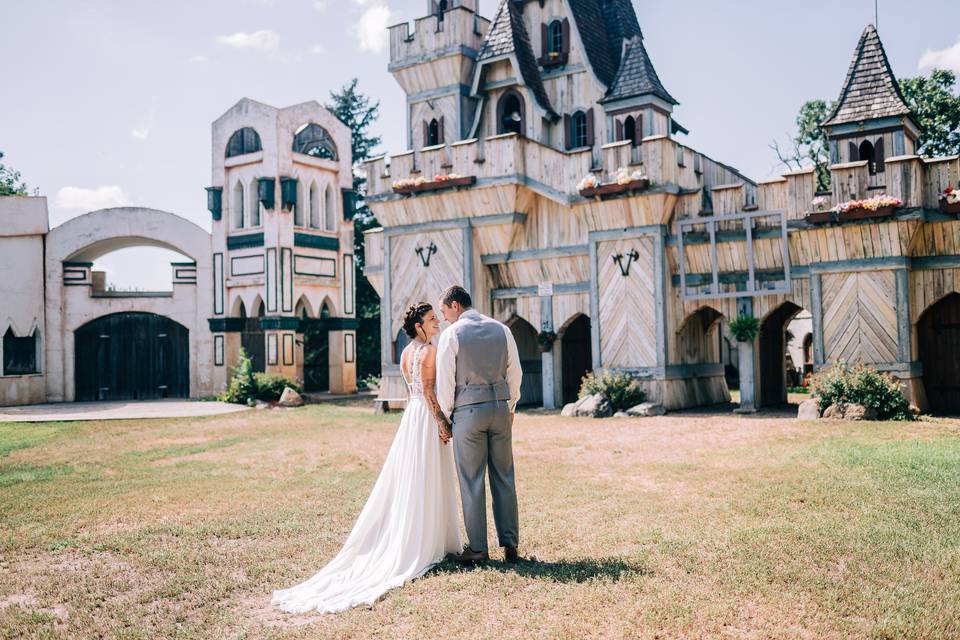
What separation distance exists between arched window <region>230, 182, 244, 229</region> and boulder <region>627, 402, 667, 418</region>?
15872 mm

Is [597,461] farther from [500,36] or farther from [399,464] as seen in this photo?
[500,36]

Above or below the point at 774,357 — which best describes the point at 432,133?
above

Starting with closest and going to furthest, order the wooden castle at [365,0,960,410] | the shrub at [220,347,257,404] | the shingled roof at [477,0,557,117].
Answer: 1. the wooden castle at [365,0,960,410]
2. the shingled roof at [477,0,557,117]
3. the shrub at [220,347,257,404]

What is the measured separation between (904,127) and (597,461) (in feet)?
34.4

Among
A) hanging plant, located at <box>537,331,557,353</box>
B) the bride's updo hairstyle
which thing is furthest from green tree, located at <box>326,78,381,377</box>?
the bride's updo hairstyle

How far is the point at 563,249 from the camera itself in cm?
2094

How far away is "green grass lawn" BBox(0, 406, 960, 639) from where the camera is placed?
18.2ft

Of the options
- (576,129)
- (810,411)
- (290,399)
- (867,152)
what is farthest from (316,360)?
(867,152)

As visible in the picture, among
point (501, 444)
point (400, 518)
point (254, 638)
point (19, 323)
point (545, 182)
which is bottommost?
point (254, 638)

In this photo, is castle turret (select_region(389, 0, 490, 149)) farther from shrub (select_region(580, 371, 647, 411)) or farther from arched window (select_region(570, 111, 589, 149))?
shrub (select_region(580, 371, 647, 411))

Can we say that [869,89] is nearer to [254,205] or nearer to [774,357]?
[774,357]

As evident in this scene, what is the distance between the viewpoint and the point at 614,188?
62.6 ft

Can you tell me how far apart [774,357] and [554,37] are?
10.3 meters

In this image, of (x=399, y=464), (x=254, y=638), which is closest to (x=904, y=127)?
(x=399, y=464)
